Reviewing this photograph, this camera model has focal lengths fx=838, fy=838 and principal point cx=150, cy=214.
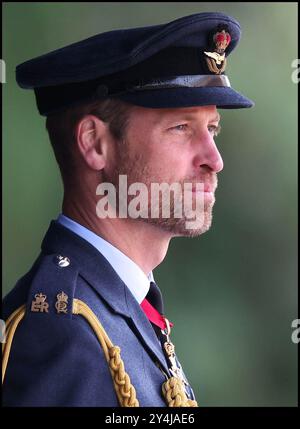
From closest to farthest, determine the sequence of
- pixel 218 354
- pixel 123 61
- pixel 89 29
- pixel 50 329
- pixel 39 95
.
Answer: pixel 50 329 → pixel 123 61 → pixel 39 95 → pixel 89 29 → pixel 218 354

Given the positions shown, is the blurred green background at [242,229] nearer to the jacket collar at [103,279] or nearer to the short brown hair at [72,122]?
the short brown hair at [72,122]

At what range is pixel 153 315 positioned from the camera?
1.57 metres

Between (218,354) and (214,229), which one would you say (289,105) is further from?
(218,354)

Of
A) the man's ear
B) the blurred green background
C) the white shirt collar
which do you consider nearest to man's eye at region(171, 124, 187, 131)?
the man's ear

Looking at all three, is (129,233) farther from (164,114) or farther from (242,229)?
(242,229)

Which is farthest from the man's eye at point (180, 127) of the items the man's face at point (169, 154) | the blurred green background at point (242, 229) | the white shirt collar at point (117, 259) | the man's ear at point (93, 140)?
the blurred green background at point (242, 229)

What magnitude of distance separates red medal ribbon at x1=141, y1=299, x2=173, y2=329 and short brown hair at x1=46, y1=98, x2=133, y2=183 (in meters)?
0.28

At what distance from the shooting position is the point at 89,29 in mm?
3988

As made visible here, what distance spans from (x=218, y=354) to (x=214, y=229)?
64 cm

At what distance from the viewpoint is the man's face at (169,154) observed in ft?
4.86

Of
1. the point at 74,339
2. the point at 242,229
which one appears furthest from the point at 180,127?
the point at 242,229

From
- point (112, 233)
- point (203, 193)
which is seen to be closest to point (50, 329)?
point (112, 233)

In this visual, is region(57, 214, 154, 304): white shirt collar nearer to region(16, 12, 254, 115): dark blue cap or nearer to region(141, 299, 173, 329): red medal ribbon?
region(141, 299, 173, 329): red medal ribbon

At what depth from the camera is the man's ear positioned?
1503 mm
